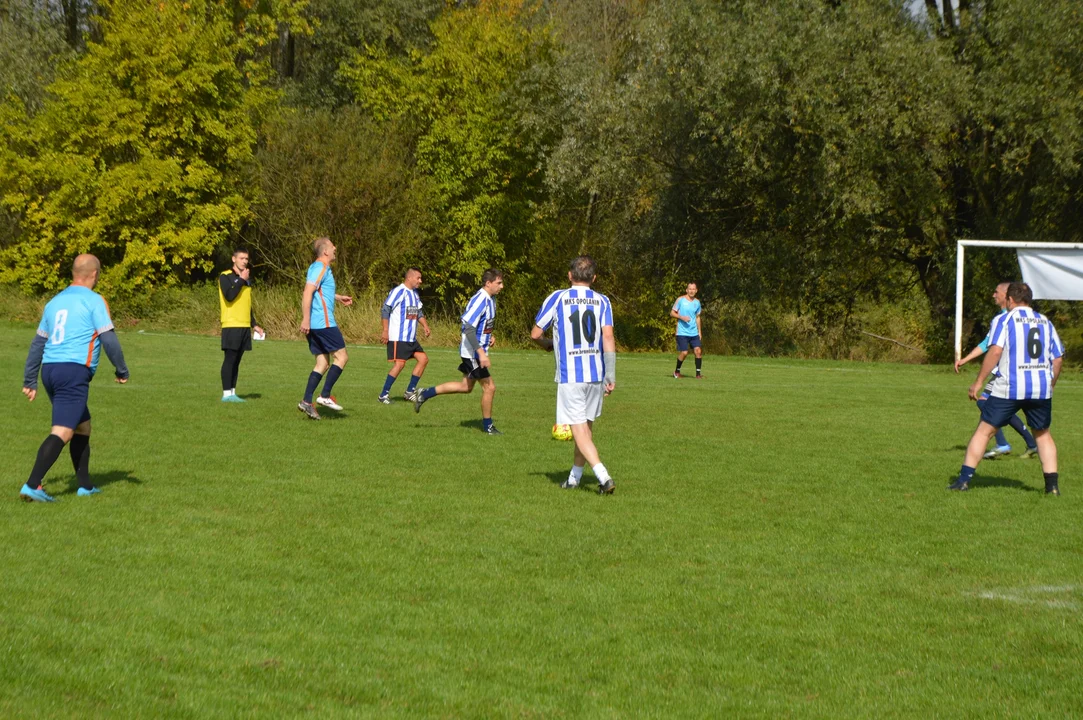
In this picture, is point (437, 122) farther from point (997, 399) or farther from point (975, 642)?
point (975, 642)

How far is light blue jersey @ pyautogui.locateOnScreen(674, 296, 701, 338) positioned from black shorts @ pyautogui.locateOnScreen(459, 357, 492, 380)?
9916 millimetres

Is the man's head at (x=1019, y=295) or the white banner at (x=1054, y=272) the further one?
the white banner at (x=1054, y=272)

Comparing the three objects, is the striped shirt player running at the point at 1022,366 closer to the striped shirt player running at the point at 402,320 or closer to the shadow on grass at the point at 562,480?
the shadow on grass at the point at 562,480

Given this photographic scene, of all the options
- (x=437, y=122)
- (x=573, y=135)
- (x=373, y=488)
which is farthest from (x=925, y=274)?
(x=373, y=488)

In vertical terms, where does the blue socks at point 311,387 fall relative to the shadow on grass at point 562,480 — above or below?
above

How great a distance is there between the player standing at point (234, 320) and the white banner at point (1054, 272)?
644 inches

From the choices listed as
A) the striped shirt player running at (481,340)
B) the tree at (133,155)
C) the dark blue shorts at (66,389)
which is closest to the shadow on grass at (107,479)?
the dark blue shorts at (66,389)

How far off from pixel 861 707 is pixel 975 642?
3.90 feet

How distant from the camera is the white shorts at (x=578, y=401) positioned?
371 inches

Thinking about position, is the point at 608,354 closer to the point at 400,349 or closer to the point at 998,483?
the point at 998,483

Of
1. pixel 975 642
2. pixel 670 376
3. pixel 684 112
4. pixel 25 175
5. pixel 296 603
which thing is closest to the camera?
pixel 975 642

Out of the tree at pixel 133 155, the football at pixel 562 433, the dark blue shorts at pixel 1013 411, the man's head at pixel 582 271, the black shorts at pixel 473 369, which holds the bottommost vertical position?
the football at pixel 562 433

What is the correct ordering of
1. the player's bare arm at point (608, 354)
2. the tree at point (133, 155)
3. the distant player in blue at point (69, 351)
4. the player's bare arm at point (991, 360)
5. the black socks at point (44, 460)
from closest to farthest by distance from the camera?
1. the black socks at point (44, 460)
2. the distant player in blue at point (69, 351)
3. the player's bare arm at point (608, 354)
4. the player's bare arm at point (991, 360)
5. the tree at point (133, 155)

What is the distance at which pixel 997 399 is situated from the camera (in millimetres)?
9703
